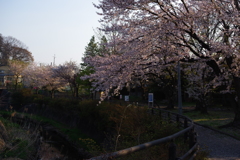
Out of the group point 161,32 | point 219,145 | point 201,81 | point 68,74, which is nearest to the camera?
point 219,145

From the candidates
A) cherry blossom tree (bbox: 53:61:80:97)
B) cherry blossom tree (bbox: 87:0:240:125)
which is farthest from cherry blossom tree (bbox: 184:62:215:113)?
cherry blossom tree (bbox: 53:61:80:97)

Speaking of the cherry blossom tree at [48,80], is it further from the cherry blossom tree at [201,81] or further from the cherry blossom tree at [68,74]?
the cherry blossom tree at [201,81]

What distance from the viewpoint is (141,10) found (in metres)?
12.0

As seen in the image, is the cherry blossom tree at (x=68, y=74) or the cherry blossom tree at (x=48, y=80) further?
the cherry blossom tree at (x=48, y=80)

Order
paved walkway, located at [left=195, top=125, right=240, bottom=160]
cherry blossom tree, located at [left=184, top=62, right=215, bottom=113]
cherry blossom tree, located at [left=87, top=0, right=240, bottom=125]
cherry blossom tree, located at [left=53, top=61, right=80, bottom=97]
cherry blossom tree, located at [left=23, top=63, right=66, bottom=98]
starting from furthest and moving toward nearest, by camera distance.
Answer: cherry blossom tree, located at [left=23, top=63, right=66, bottom=98], cherry blossom tree, located at [left=53, top=61, right=80, bottom=97], cherry blossom tree, located at [left=184, top=62, right=215, bottom=113], cherry blossom tree, located at [left=87, top=0, right=240, bottom=125], paved walkway, located at [left=195, top=125, right=240, bottom=160]

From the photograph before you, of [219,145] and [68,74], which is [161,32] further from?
[68,74]

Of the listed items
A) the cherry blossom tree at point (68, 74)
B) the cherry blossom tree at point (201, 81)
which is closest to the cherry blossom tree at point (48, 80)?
the cherry blossom tree at point (68, 74)

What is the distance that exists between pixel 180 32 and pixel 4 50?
77.8 metres

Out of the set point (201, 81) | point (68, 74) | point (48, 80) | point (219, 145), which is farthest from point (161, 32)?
point (48, 80)

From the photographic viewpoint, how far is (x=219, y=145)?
10.3 metres

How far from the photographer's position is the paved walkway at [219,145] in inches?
328

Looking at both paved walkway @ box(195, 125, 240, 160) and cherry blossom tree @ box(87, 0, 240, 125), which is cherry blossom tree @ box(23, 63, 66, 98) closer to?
cherry blossom tree @ box(87, 0, 240, 125)

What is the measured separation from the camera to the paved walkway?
832 cm

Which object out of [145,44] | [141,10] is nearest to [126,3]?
[141,10]
